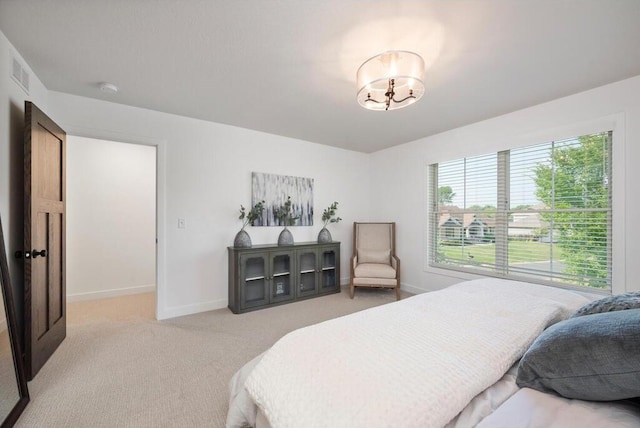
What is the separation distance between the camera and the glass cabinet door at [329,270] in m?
3.96

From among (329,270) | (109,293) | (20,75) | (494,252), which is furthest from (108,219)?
(494,252)

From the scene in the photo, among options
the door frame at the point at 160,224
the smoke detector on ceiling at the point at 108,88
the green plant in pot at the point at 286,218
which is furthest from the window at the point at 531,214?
the smoke detector on ceiling at the point at 108,88

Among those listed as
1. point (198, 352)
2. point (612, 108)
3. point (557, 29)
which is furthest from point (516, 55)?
point (198, 352)

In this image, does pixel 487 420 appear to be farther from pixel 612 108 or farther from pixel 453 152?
pixel 453 152

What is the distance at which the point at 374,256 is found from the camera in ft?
13.5

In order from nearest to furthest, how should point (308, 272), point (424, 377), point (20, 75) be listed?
point (424, 377)
point (20, 75)
point (308, 272)

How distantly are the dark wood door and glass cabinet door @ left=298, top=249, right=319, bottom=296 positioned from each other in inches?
98.1

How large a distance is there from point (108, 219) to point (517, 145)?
5480mm

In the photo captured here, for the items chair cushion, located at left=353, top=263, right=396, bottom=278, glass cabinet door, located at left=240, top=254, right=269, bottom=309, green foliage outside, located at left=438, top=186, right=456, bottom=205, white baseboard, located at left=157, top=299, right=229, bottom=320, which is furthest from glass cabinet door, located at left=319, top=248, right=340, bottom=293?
green foliage outside, located at left=438, top=186, right=456, bottom=205

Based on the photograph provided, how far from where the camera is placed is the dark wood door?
1.90 m

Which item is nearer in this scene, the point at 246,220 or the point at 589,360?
the point at 589,360

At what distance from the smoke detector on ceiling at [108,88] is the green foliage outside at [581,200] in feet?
14.3

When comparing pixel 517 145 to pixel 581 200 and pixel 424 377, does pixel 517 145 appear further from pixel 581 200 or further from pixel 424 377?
pixel 424 377

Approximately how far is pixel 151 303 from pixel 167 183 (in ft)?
5.73
